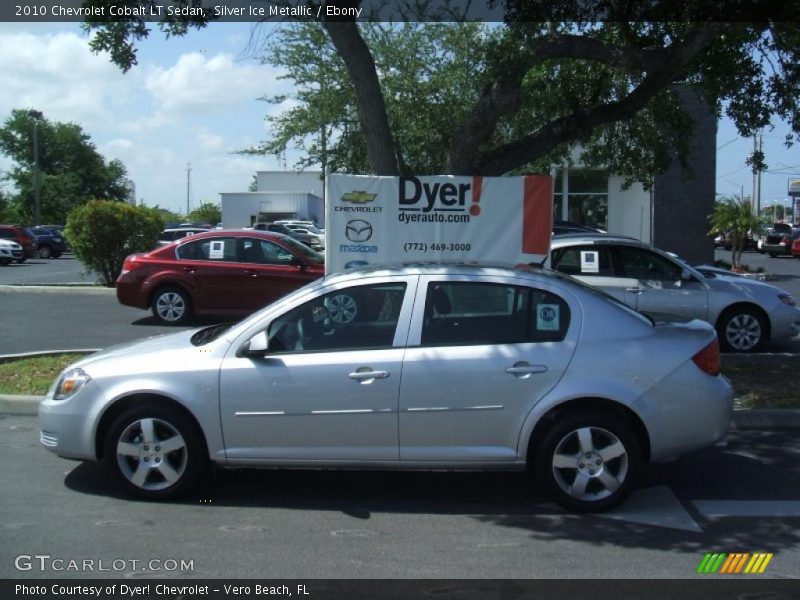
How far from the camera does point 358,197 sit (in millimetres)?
9008

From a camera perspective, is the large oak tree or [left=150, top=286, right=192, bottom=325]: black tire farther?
[left=150, top=286, right=192, bottom=325]: black tire

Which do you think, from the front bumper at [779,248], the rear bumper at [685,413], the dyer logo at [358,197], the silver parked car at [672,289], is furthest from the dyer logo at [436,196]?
the front bumper at [779,248]

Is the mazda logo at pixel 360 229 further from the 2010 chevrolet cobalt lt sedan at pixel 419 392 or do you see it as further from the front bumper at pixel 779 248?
the front bumper at pixel 779 248

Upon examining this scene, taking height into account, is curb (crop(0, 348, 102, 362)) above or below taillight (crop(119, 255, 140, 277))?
below

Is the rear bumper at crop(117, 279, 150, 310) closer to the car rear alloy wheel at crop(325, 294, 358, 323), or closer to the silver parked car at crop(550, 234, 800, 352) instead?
the silver parked car at crop(550, 234, 800, 352)

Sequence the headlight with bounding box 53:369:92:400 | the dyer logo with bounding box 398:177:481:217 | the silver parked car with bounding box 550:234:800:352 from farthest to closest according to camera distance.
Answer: the silver parked car with bounding box 550:234:800:352, the dyer logo with bounding box 398:177:481:217, the headlight with bounding box 53:369:92:400

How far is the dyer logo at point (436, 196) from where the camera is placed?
8.87 metres

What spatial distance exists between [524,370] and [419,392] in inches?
27.9

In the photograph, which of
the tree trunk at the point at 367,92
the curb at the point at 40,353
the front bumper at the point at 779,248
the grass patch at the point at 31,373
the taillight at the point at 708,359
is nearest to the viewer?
the taillight at the point at 708,359

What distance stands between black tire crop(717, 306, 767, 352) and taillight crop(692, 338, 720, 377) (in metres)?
5.55

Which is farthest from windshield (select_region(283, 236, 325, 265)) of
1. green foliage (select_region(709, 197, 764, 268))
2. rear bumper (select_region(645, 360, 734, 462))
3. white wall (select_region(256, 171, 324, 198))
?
white wall (select_region(256, 171, 324, 198))

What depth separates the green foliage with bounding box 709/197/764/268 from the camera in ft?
79.6

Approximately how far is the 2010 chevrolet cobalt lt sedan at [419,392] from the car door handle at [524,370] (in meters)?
0.01

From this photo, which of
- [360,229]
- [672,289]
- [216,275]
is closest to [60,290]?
[216,275]
